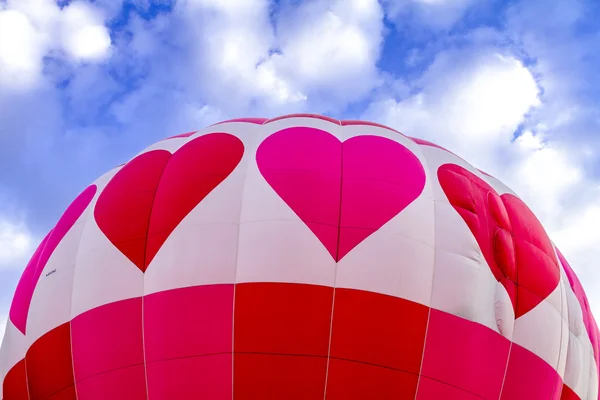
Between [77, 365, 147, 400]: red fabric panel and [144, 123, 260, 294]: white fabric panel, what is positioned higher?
[144, 123, 260, 294]: white fabric panel

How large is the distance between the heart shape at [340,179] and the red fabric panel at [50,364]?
232 centimetres

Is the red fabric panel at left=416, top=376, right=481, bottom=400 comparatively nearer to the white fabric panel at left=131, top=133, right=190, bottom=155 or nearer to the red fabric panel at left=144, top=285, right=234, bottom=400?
the red fabric panel at left=144, top=285, right=234, bottom=400

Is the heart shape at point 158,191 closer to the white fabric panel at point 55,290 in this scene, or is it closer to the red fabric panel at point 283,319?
the white fabric panel at point 55,290

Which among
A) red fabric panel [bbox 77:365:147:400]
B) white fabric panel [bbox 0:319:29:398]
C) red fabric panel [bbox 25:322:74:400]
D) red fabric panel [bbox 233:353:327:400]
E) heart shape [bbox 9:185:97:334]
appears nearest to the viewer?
red fabric panel [bbox 233:353:327:400]

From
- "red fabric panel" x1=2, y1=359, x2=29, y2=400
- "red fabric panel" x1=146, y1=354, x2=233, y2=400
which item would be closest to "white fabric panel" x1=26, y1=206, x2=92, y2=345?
"red fabric panel" x1=2, y1=359, x2=29, y2=400

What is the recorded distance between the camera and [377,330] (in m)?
5.49

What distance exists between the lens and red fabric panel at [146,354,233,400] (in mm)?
5430

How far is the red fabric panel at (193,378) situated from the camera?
5.43 metres

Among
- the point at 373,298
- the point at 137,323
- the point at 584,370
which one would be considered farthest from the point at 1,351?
the point at 584,370

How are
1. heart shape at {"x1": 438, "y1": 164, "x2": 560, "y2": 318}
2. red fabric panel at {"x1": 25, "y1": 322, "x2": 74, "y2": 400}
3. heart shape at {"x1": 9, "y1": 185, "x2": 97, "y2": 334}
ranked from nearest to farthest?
red fabric panel at {"x1": 25, "y1": 322, "x2": 74, "y2": 400}
heart shape at {"x1": 438, "y1": 164, "x2": 560, "y2": 318}
heart shape at {"x1": 9, "y1": 185, "x2": 97, "y2": 334}

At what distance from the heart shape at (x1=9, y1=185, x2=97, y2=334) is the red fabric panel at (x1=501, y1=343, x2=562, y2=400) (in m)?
4.32

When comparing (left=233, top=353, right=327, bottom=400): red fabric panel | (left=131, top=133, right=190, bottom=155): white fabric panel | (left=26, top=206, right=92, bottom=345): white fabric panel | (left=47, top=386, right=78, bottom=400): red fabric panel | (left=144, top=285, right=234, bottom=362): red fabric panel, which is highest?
(left=131, top=133, right=190, bottom=155): white fabric panel

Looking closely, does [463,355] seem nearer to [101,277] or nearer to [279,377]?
[279,377]

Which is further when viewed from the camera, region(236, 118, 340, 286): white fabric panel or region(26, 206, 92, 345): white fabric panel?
region(26, 206, 92, 345): white fabric panel
